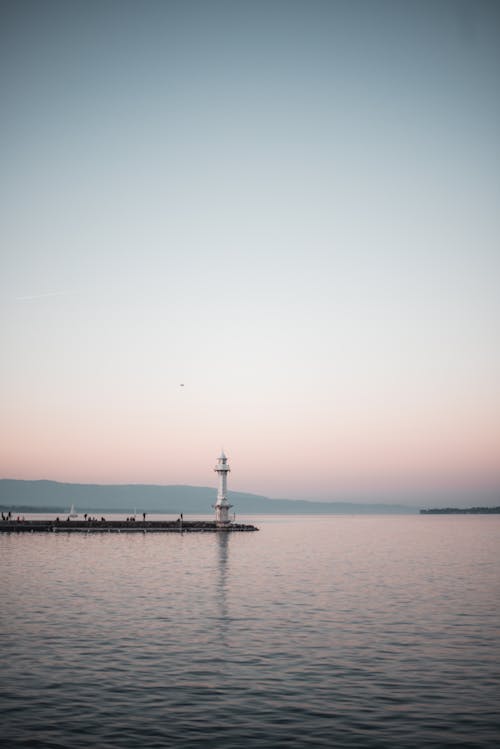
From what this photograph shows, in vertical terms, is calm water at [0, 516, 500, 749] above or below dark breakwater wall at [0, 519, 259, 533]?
below

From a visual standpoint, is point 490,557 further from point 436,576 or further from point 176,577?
point 176,577

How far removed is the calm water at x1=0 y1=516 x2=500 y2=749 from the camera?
1902 centimetres

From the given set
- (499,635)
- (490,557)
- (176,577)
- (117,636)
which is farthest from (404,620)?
(490,557)

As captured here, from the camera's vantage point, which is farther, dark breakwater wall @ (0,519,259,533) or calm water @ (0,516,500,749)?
dark breakwater wall @ (0,519,259,533)

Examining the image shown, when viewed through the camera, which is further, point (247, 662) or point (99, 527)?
point (99, 527)

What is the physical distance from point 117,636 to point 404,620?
575 inches

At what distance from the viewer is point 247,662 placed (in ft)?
86.6

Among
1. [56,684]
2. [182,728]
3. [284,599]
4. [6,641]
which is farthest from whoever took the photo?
[284,599]

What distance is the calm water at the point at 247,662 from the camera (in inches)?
749

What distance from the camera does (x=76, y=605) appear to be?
39.5 metres

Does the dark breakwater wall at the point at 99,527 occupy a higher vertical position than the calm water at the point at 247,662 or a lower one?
higher

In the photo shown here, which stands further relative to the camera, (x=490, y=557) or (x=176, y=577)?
(x=490, y=557)

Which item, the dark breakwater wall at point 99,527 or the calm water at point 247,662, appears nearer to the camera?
the calm water at point 247,662

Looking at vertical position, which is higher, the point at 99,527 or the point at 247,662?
the point at 99,527
